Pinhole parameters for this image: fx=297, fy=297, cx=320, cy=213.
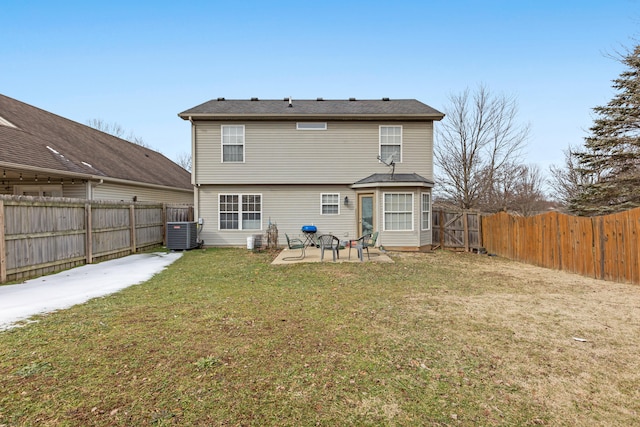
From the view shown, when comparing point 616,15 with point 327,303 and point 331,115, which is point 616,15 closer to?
point 331,115

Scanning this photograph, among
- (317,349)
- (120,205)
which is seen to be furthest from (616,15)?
(120,205)

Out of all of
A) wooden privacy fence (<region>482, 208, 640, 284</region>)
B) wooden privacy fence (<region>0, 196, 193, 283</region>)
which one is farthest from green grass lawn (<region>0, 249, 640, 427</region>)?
wooden privacy fence (<region>0, 196, 193, 283</region>)

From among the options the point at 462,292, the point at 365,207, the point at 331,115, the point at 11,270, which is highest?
the point at 331,115

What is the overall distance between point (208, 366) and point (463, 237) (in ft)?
38.6

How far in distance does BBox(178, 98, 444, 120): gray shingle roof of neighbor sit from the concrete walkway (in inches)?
263

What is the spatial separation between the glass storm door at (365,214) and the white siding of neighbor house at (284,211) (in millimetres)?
403

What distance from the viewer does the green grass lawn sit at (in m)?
2.35

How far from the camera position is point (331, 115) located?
1238 cm

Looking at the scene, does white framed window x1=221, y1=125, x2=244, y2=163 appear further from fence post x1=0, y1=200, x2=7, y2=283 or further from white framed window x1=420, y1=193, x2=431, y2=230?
white framed window x1=420, y1=193, x2=431, y2=230

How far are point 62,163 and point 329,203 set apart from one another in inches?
407

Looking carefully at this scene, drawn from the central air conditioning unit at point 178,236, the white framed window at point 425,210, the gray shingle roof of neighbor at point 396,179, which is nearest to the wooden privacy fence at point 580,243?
the white framed window at point 425,210

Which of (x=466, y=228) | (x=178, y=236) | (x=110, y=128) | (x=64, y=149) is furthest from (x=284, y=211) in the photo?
(x=110, y=128)

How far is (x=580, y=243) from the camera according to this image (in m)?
7.74

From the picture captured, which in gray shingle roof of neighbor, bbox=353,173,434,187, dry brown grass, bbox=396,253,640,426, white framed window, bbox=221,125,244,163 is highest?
white framed window, bbox=221,125,244,163
